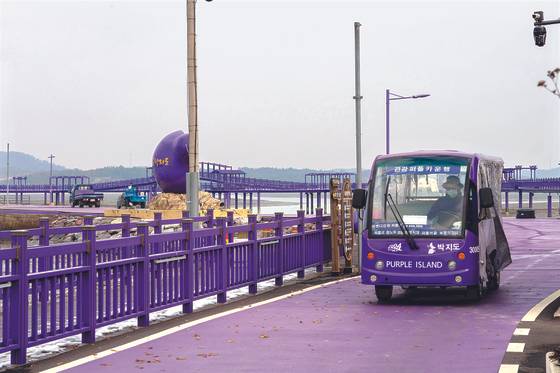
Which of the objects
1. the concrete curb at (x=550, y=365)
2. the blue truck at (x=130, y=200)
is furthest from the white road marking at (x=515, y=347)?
the blue truck at (x=130, y=200)

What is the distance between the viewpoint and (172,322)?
14008mm

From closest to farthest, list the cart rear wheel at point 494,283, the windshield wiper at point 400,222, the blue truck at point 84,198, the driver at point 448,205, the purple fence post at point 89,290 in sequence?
the purple fence post at point 89,290, the windshield wiper at point 400,222, the driver at point 448,205, the cart rear wheel at point 494,283, the blue truck at point 84,198

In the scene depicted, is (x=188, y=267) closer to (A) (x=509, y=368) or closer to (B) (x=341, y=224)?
(A) (x=509, y=368)

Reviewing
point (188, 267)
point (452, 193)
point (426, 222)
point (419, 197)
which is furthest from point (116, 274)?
point (452, 193)

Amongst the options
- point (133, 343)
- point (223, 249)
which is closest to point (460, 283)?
point (223, 249)

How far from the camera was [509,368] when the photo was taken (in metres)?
10.1

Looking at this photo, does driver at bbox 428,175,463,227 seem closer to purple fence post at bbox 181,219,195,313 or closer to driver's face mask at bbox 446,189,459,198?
driver's face mask at bbox 446,189,459,198

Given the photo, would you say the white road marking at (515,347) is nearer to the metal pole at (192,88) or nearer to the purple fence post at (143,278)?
the purple fence post at (143,278)

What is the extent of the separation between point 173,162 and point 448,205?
1765 inches

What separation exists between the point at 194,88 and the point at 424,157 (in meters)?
6.99

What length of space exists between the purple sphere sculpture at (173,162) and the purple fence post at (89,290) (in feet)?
157

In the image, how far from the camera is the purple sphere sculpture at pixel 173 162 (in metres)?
60.5

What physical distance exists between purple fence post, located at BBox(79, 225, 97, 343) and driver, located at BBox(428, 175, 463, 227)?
22.2 feet

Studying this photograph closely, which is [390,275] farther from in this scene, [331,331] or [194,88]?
[194,88]
